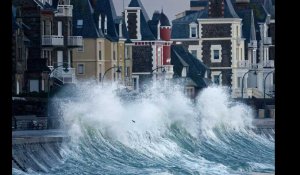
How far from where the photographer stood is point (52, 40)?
237 feet

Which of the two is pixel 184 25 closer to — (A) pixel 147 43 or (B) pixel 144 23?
(A) pixel 147 43

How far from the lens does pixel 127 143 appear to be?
2589 inches

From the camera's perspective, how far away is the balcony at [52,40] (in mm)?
71688

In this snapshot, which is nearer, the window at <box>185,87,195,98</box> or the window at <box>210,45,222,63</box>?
the window at <box>185,87,195,98</box>

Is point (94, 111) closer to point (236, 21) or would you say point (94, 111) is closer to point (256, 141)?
point (256, 141)

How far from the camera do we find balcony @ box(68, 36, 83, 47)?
75125 mm

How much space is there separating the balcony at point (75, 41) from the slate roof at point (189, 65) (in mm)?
19371

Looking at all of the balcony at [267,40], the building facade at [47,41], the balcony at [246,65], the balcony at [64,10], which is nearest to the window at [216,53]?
the balcony at [246,65]

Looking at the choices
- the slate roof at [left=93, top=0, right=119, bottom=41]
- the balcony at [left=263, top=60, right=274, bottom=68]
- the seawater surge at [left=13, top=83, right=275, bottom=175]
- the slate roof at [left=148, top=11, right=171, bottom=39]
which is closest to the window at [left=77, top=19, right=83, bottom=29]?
the slate roof at [left=93, top=0, right=119, bottom=41]

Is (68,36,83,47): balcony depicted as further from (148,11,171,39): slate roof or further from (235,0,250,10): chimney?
(235,0,250,10): chimney

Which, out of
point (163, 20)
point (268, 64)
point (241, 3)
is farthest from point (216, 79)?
point (241, 3)

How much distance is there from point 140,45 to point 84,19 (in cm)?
1351

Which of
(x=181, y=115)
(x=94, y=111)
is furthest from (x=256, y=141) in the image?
(x=94, y=111)

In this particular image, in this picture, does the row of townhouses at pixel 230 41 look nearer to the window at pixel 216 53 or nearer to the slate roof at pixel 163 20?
the window at pixel 216 53
